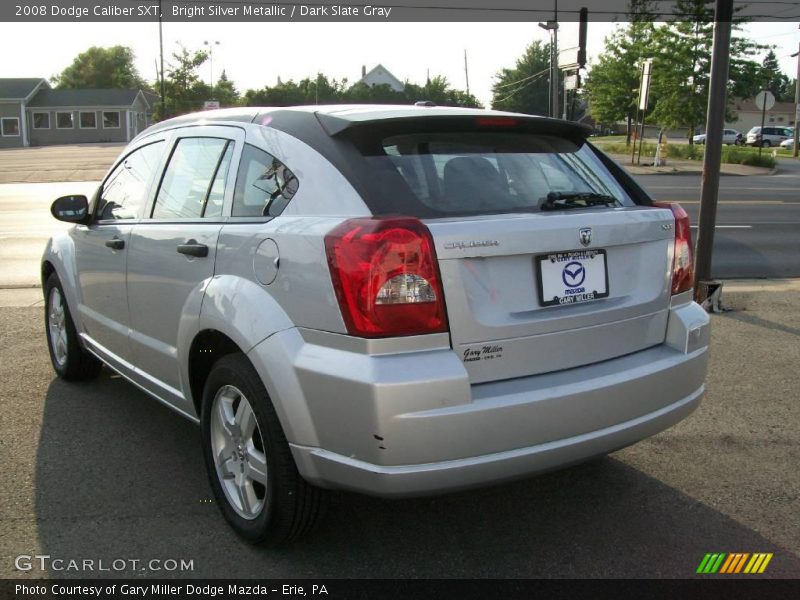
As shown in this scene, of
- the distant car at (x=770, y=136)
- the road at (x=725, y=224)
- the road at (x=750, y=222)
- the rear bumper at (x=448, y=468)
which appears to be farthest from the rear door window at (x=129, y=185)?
the distant car at (x=770, y=136)

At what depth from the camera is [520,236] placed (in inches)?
110

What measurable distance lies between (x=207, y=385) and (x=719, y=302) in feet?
18.7

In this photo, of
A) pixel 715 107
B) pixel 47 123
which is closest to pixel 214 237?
pixel 715 107

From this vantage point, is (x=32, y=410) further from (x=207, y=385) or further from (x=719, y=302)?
(x=719, y=302)

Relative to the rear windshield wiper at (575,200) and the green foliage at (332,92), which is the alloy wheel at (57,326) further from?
the green foliage at (332,92)

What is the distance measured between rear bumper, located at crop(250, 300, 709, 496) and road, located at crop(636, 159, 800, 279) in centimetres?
761

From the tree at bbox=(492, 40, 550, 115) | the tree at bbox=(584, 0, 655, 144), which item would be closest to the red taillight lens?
the tree at bbox=(584, 0, 655, 144)

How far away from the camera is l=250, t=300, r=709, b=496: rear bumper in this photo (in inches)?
101

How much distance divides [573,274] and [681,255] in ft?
2.33

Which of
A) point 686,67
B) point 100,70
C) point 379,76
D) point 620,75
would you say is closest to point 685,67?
point 686,67

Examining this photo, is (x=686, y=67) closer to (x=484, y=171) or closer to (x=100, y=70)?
(x=484, y=171)

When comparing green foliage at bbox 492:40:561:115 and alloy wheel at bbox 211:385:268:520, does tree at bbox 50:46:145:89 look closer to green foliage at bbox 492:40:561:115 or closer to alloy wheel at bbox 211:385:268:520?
green foliage at bbox 492:40:561:115

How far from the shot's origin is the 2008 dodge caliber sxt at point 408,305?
2615mm

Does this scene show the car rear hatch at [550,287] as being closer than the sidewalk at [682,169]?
Yes
